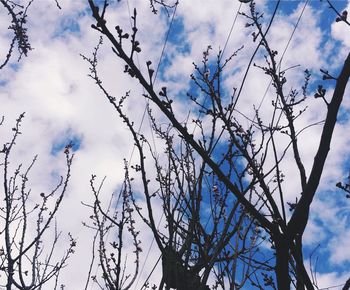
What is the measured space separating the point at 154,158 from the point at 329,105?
2.05 m

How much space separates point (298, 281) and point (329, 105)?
0.98 metres

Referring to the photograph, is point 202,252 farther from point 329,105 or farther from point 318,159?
point 329,105

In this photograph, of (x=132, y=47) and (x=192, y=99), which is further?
(x=192, y=99)

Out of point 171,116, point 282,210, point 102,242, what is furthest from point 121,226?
point 171,116

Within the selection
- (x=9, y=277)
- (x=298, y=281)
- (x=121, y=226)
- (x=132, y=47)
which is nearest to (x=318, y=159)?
(x=298, y=281)

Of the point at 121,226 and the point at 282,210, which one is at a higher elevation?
the point at 121,226

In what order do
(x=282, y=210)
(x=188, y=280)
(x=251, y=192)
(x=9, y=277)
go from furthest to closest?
(x=9, y=277)
(x=251, y=192)
(x=188, y=280)
(x=282, y=210)

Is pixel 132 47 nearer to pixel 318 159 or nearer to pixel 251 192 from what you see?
pixel 318 159

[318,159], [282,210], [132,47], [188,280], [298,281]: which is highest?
[132,47]

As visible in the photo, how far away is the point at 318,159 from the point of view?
6.57ft

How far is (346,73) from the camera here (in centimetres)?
193

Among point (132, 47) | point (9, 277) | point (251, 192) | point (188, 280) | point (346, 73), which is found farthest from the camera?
point (9, 277)

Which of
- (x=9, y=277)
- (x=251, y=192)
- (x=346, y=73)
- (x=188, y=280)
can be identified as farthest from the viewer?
(x=9, y=277)

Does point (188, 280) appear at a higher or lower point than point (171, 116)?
lower
